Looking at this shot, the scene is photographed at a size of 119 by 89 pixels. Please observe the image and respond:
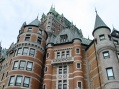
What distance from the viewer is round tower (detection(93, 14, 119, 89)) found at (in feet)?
100

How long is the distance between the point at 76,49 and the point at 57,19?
195 ft

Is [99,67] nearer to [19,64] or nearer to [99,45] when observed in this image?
[99,45]

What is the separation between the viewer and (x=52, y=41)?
42312 mm

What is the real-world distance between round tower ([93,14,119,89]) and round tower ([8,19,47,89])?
12.8 meters

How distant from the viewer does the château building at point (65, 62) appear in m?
33.5

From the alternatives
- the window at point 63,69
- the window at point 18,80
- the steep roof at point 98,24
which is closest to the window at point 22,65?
the window at point 18,80

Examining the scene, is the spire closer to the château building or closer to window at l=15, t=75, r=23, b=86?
the château building

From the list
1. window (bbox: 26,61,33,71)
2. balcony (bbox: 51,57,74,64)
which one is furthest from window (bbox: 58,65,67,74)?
window (bbox: 26,61,33,71)

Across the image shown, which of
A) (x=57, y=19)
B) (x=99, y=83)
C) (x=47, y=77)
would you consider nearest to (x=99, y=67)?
(x=99, y=83)

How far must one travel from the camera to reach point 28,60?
1526 inches

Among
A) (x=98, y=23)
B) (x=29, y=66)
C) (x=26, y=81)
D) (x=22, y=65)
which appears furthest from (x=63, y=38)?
(x=26, y=81)

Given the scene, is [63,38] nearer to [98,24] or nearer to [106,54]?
[98,24]

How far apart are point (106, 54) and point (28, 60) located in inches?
621

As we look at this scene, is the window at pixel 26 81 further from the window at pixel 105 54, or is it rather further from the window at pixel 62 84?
the window at pixel 105 54
